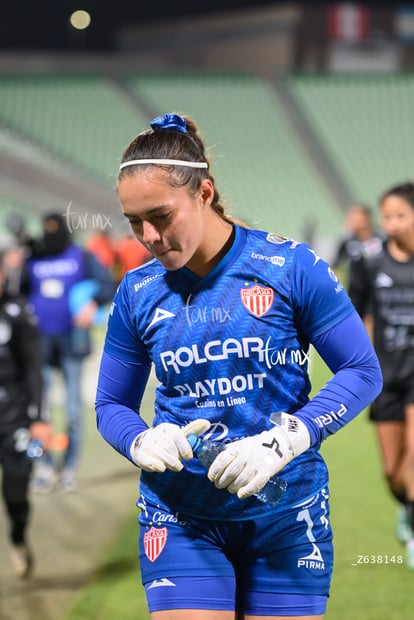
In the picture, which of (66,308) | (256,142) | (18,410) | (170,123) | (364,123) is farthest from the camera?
(364,123)

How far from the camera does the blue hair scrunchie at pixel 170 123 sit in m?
2.70

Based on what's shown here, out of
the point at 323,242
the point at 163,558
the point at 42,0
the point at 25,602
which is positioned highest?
the point at 42,0

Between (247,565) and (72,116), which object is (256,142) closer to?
(72,116)

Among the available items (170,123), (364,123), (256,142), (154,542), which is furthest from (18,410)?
(364,123)

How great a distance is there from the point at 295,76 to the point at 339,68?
246cm

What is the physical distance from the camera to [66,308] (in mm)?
8180

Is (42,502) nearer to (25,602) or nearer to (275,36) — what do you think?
(25,602)

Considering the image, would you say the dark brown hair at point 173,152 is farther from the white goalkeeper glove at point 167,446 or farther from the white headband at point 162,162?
the white goalkeeper glove at point 167,446

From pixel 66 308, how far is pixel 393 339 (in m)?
3.20

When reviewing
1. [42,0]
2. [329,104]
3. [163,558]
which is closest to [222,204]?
[163,558]

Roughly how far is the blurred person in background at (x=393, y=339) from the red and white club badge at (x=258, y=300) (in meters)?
3.29

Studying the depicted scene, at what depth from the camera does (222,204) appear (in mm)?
2855

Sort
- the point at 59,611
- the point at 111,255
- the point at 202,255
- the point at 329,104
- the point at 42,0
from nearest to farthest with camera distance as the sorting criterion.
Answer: the point at 202,255 < the point at 59,611 < the point at 111,255 < the point at 42,0 < the point at 329,104

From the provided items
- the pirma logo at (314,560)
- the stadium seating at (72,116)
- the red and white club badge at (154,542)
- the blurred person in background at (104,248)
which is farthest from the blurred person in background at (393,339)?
the stadium seating at (72,116)
